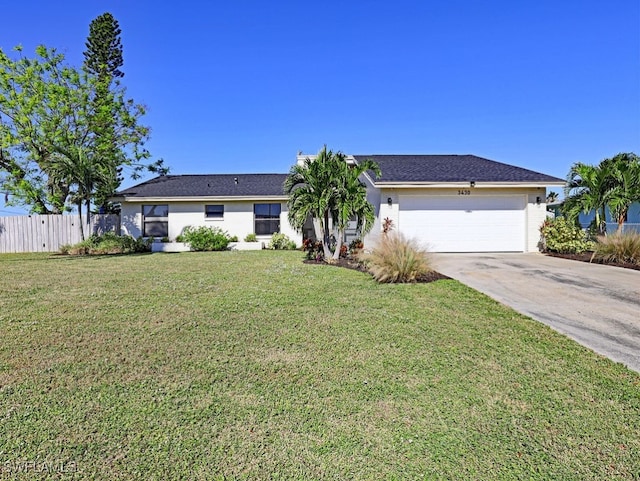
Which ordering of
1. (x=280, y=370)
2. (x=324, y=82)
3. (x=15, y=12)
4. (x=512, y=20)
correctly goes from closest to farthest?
(x=280, y=370)
(x=512, y=20)
(x=15, y=12)
(x=324, y=82)

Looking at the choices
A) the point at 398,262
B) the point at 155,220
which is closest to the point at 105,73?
the point at 155,220

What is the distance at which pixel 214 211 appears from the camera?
57.2ft

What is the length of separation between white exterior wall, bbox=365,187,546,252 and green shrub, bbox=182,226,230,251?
746 cm

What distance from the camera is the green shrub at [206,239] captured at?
53.4ft

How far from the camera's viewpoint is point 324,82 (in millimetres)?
16766

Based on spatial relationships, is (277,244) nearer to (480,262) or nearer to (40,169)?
(480,262)

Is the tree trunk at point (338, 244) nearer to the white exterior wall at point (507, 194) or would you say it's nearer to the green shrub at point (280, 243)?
the white exterior wall at point (507, 194)

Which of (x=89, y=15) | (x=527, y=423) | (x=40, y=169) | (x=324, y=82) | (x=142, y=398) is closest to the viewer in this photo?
(x=527, y=423)

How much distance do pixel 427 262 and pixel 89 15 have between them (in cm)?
2531

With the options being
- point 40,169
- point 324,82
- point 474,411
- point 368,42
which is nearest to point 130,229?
point 40,169

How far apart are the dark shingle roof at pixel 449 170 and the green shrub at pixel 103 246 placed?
11.3 metres

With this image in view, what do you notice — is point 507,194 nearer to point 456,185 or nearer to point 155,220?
point 456,185

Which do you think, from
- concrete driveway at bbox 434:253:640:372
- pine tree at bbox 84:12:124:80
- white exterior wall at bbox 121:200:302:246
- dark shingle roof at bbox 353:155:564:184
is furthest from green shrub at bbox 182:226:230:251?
pine tree at bbox 84:12:124:80

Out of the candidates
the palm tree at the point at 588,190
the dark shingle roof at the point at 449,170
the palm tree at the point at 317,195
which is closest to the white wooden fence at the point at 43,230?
the palm tree at the point at 317,195
